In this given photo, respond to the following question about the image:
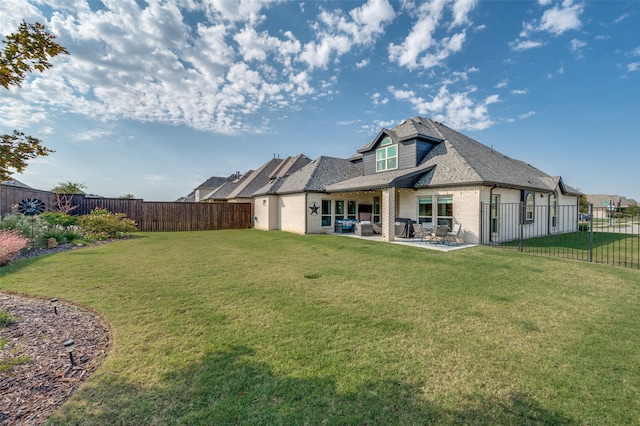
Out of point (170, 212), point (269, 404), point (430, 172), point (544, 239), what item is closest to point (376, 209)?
point (430, 172)

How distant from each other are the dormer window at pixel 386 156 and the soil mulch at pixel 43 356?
17037 millimetres

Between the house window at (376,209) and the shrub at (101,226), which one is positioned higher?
the house window at (376,209)

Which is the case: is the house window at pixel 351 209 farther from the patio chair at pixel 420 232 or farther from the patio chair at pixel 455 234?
the patio chair at pixel 455 234

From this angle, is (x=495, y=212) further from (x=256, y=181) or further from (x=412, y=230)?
(x=256, y=181)

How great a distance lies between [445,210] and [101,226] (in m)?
19.1

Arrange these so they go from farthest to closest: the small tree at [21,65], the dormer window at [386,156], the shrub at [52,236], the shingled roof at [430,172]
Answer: the dormer window at [386,156]
the shingled roof at [430,172]
the shrub at [52,236]
the small tree at [21,65]

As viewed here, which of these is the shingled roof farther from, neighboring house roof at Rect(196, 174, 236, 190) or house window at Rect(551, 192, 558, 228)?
neighboring house roof at Rect(196, 174, 236, 190)

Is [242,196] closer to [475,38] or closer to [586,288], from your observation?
[475,38]

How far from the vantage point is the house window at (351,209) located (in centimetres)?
1934

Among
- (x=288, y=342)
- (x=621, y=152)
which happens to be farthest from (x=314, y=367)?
(x=621, y=152)

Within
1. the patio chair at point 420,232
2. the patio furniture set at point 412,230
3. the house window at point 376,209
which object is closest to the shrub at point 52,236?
the patio furniture set at point 412,230

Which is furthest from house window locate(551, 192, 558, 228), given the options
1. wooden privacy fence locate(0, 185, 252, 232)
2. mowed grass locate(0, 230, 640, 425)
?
wooden privacy fence locate(0, 185, 252, 232)

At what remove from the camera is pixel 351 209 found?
63.8 feet

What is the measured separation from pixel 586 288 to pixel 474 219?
6.56 m
